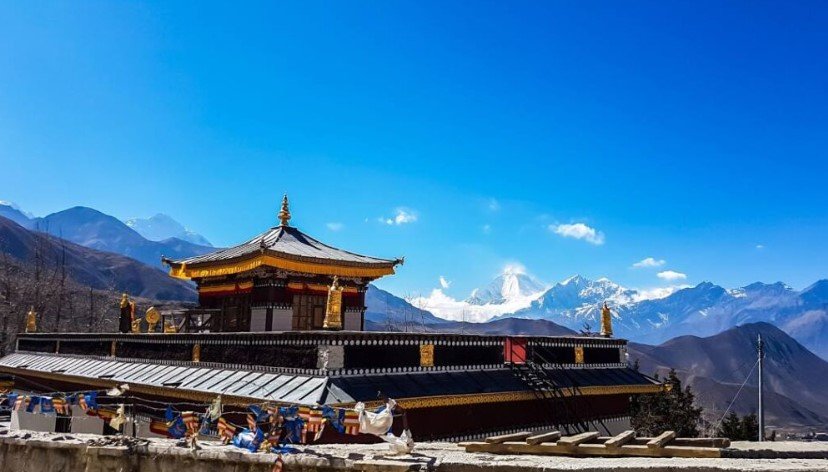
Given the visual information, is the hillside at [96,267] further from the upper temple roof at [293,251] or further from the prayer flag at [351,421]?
the prayer flag at [351,421]

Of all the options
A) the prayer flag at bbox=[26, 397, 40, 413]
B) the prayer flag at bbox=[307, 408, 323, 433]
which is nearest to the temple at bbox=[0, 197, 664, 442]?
the prayer flag at bbox=[26, 397, 40, 413]

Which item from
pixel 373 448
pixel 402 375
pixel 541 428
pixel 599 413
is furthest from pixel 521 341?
pixel 373 448

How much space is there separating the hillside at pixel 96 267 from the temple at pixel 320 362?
105 m

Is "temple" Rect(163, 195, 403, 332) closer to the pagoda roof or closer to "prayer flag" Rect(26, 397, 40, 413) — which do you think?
the pagoda roof

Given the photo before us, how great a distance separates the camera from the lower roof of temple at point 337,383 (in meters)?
12.8

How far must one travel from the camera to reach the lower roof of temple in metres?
12.8

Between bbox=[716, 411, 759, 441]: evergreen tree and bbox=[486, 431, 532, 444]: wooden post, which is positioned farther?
bbox=[716, 411, 759, 441]: evergreen tree

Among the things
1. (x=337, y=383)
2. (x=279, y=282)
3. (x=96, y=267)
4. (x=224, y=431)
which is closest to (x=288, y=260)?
(x=279, y=282)

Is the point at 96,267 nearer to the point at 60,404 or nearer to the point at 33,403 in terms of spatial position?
the point at 33,403

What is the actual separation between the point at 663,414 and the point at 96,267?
141 m

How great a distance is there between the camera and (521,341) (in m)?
18.3

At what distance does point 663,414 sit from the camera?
97.0 feet

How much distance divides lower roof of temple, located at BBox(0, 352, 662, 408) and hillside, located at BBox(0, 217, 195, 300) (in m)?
107

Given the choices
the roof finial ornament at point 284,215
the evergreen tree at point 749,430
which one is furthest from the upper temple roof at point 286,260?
the evergreen tree at point 749,430
